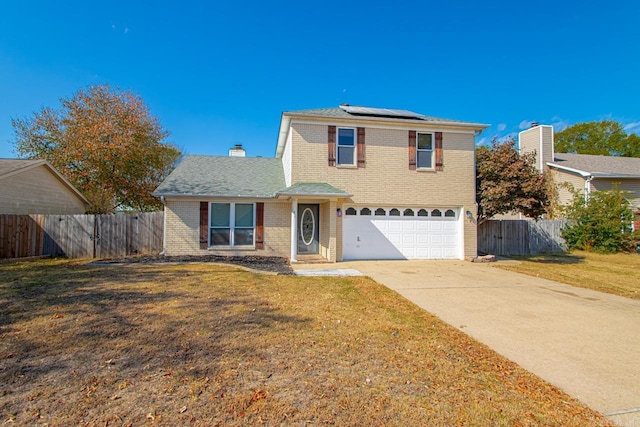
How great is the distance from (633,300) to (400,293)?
15.9 ft

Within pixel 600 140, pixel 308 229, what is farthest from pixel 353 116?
pixel 600 140

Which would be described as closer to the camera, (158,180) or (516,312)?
(516,312)

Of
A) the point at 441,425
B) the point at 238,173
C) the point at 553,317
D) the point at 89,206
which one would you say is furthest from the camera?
the point at 89,206

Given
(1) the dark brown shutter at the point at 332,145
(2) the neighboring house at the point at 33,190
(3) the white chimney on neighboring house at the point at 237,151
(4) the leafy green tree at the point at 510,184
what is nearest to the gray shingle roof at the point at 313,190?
(1) the dark brown shutter at the point at 332,145

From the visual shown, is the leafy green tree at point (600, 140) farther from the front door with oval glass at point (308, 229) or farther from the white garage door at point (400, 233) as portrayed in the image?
the front door with oval glass at point (308, 229)

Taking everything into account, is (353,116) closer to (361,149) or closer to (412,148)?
(361,149)

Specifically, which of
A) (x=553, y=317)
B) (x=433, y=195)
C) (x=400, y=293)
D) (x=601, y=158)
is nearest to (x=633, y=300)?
(x=553, y=317)

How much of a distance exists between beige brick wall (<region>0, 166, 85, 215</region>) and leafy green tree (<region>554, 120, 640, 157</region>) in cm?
4922

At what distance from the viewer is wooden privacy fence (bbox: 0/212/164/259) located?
12070 mm

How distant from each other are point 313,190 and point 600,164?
20.3m

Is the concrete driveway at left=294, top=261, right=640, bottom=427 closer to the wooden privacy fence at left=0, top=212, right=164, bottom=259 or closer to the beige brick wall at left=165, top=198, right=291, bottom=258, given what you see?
the beige brick wall at left=165, top=198, right=291, bottom=258

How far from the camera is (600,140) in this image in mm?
36781

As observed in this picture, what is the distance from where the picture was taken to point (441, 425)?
93.7 inches

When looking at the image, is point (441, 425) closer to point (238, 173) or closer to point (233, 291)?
point (233, 291)
